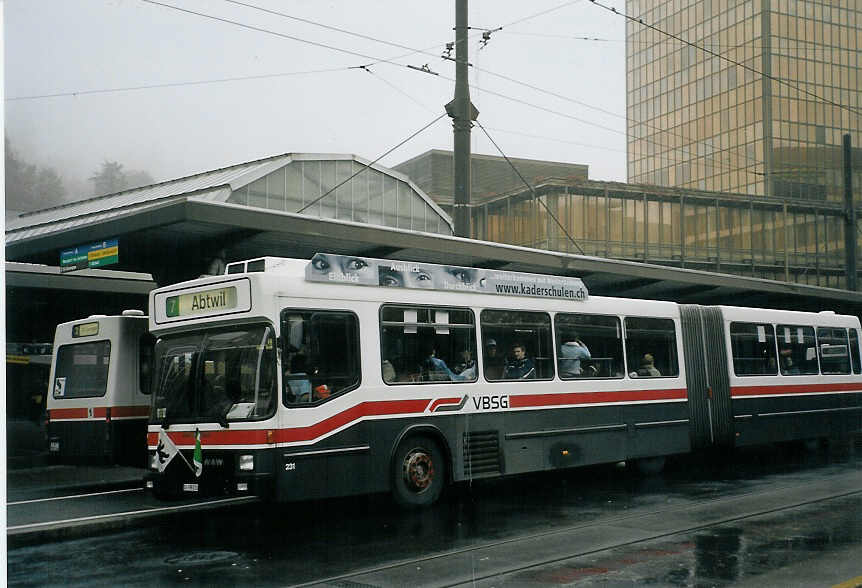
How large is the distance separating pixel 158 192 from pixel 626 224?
35.4m

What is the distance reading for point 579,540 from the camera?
935cm

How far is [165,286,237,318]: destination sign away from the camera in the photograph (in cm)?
1057

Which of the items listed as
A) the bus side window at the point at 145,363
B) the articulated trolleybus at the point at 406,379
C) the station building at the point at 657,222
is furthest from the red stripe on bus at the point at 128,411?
the station building at the point at 657,222

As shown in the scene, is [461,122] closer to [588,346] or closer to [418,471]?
[588,346]

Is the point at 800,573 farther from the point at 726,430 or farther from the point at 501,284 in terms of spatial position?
the point at 726,430

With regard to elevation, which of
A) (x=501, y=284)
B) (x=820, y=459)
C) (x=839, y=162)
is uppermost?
(x=839, y=162)

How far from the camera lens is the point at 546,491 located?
13.9 m

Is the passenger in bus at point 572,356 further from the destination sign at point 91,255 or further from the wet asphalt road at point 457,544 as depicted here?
the destination sign at point 91,255

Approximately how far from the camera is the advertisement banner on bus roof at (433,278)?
11.0 m

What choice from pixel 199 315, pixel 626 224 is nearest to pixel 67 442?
pixel 199 315

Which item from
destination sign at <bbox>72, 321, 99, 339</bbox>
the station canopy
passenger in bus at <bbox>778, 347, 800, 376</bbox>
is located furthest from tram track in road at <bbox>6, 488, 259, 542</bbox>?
passenger in bus at <bbox>778, 347, 800, 376</bbox>

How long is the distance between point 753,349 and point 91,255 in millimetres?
11517

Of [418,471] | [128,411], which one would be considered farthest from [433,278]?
[128,411]

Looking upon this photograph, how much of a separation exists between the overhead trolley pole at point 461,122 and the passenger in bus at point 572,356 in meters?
3.69
